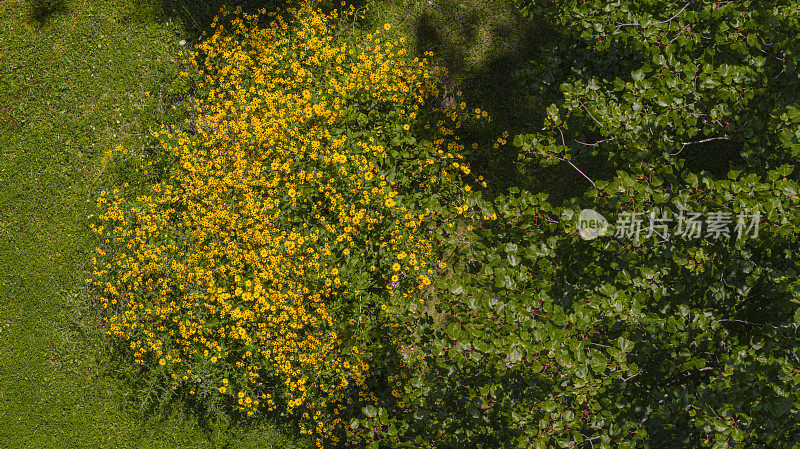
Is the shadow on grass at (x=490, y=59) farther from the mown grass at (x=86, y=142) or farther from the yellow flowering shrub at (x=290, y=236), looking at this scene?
the yellow flowering shrub at (x=290, y=236)

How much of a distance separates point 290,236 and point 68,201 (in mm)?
3102

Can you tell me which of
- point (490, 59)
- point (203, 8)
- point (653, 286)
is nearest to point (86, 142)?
point (203, 8)

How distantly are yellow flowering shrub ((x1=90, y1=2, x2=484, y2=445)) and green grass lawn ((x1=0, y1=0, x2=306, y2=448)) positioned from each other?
0.47m

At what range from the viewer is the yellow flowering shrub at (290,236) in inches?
199

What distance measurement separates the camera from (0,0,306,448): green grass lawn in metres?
5.92

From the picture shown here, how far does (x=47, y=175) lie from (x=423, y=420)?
17.5 feet

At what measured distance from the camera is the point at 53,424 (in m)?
5.96

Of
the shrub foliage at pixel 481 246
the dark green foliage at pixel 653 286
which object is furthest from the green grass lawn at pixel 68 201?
the dark green foliage at pixel 653 286

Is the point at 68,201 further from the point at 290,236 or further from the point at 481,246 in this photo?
the point at 481,246

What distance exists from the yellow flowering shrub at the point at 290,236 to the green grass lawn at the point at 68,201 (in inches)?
18.5

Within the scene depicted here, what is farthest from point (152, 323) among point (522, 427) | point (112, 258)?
point (522, 427)

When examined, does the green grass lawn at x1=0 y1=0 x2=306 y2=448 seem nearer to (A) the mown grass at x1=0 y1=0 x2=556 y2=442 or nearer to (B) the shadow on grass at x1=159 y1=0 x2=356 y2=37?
(A) the mown grass at x1=0 y1=0 x2=556 y2=442

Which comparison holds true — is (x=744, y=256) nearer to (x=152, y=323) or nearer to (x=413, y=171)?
(x=413, y=171)

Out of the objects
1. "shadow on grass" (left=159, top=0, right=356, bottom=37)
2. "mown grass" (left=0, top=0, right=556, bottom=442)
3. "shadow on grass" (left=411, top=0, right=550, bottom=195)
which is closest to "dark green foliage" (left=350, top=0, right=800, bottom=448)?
"shadow on grass" (left=411, top=0, right=550, bottom=195)
